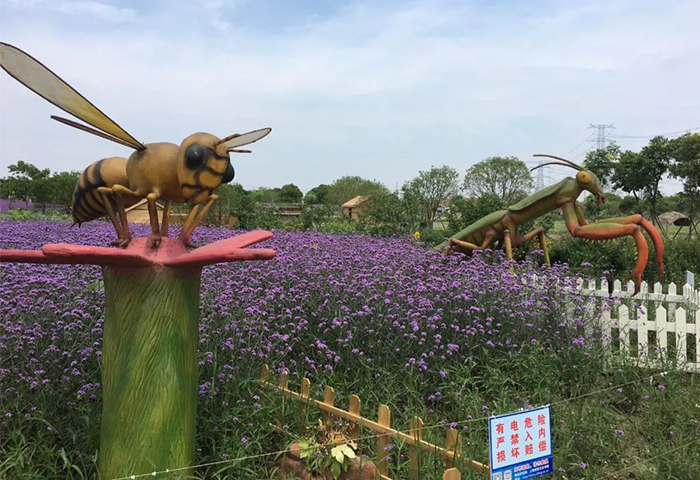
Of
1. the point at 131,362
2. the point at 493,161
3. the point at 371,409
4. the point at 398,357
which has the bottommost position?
the point at 371,409

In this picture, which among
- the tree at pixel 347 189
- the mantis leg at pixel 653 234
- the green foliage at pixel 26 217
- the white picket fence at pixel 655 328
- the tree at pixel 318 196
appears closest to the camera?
the white picket fence at pixel 655 328

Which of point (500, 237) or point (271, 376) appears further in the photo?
point (500, 237)

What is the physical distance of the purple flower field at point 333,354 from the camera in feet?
8.41

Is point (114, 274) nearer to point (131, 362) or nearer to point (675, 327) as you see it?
point (131, 362)

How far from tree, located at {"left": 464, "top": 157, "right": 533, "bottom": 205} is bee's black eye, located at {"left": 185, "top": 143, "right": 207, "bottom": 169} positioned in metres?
34.6

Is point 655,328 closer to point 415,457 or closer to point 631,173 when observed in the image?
point 415,457

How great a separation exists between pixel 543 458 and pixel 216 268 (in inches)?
137

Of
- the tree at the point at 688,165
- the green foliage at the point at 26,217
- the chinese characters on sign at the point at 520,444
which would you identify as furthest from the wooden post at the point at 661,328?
the green foliage at the point at 26,217

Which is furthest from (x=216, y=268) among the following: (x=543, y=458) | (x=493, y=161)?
(x=493, y=161)

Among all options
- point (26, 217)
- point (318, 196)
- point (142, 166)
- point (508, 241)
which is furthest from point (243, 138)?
point (318, 196)

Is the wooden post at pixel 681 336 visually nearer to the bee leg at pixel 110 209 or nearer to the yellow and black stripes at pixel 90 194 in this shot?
the bee leg at pixel 110 209

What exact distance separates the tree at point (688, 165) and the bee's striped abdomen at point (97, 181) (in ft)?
56.7

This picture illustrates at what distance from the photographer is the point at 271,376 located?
3123 millimetres

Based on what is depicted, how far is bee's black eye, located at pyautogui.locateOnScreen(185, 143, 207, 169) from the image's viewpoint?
1956 mm
